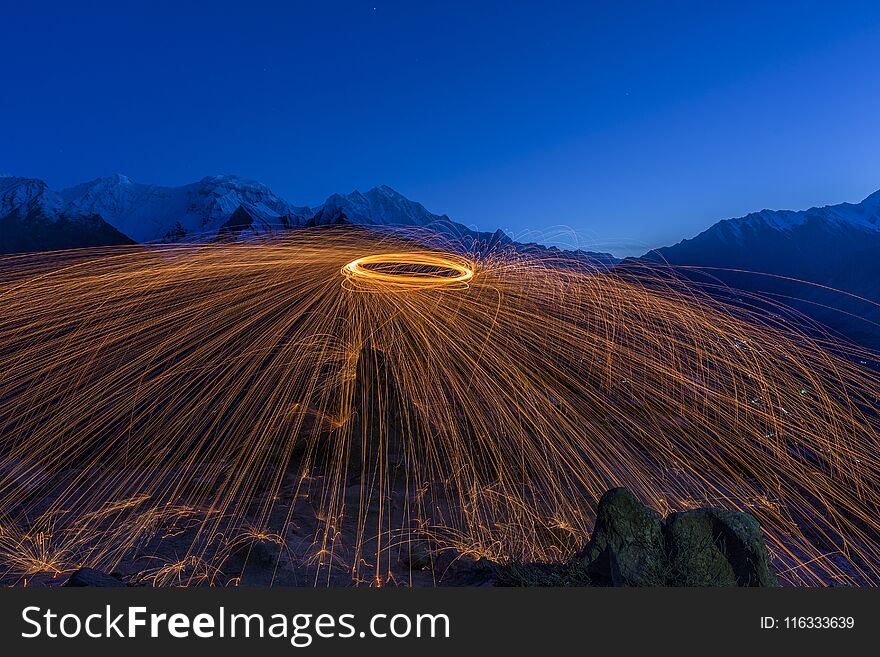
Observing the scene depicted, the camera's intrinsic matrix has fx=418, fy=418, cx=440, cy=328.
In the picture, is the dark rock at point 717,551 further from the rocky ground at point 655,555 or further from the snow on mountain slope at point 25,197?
the snow on mountain slope at point 25,197

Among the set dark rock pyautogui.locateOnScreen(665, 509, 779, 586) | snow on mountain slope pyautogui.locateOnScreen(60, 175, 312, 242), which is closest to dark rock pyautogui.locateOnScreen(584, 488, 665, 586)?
dark rock pyautogui.locateOnScreen(665, 509, 779, 586)

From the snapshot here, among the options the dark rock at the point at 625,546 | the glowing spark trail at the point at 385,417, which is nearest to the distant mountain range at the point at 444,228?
the glowing spark trail at the point at 385,417

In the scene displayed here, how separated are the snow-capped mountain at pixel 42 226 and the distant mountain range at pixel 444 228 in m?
0.21

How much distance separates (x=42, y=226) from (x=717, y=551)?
120m

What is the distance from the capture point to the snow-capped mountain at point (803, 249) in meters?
104

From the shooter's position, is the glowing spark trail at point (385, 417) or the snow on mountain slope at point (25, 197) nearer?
the glowing spark trail at point (385, 417)

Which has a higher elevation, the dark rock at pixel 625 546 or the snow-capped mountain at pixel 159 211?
the snow-capped mountain at pixel 159 211

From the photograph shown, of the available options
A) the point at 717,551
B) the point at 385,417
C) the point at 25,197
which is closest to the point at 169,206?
the point at 25,197

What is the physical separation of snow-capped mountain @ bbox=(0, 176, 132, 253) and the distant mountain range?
21 cm

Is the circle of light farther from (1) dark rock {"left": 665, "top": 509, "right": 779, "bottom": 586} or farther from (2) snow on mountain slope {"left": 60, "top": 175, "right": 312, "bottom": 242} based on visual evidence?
(2) snow on mountain slope {"left": 60, "top": 175, "right": 312, "bottom": 242}

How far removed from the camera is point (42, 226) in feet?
283

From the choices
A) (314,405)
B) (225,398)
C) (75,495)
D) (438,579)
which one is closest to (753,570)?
(438,579)

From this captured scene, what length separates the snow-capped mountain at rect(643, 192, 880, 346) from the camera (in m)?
104

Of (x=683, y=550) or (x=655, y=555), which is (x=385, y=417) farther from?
(x=683, y=550)
